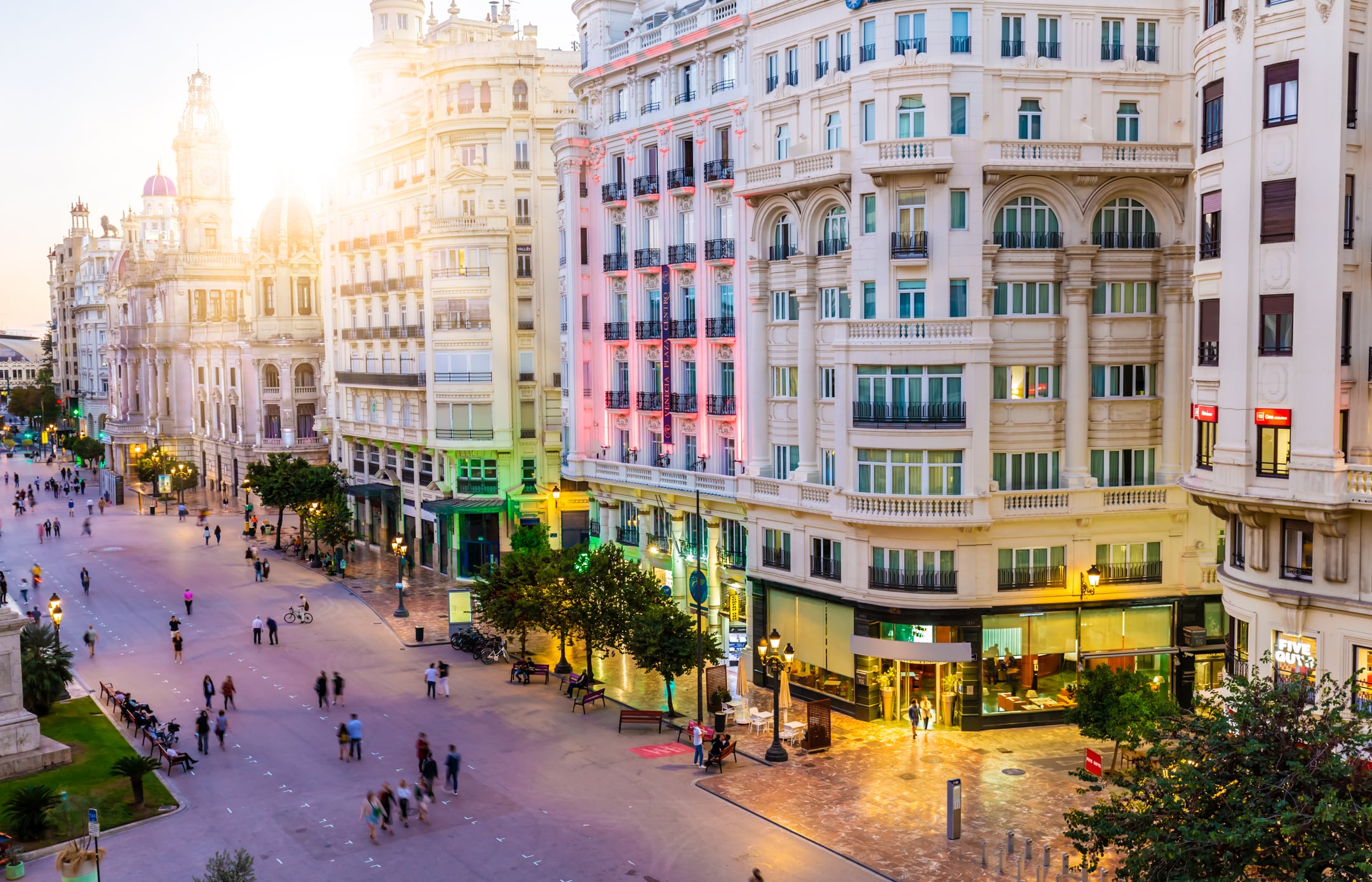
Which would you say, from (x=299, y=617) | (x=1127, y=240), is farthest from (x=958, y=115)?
(x=299, y=617)

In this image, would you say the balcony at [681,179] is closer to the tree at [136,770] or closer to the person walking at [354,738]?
the person walking at [354,738]

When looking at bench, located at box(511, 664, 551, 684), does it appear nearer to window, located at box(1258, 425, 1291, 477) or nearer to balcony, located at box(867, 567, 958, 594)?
balcony, located at box(867, 567, 958, 594)

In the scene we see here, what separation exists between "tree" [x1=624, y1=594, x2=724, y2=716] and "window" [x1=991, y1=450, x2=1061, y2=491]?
11508 millimetres

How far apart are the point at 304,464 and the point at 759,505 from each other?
4303 centimetres

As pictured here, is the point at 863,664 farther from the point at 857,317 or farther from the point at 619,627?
the point at 857,317

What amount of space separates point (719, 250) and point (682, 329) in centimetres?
405

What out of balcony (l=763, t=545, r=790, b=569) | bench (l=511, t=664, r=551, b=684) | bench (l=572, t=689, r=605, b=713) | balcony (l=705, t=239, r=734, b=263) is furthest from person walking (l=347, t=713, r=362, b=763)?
balcony (l=705, t=239, r=734, b=263)

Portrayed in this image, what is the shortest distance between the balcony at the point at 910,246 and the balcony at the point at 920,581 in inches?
411

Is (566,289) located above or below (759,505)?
above

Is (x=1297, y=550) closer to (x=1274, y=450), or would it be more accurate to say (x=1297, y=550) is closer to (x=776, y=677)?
(x=1274, y=450)

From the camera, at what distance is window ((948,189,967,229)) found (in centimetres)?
4250

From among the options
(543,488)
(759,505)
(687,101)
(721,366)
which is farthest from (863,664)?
(543,488)

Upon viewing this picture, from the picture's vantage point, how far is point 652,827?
108 feet

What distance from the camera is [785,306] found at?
158 ft
